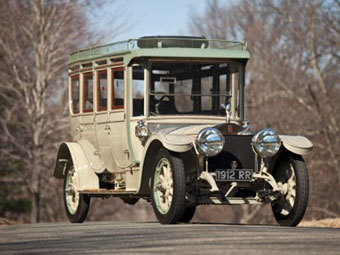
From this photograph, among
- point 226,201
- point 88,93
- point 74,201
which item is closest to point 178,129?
point 226,201

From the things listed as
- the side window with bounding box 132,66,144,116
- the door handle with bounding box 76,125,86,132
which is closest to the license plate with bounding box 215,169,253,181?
the side window with bounding box 132,66,144,116

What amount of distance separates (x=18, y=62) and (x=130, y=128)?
17.5 m

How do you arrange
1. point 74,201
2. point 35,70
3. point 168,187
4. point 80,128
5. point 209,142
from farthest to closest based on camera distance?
1. point 35,70
2. point 80,128
3. point 74,201
4. point 168,187
5. point 209,142

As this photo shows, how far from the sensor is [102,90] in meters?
16.9

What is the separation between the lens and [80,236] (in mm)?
12438

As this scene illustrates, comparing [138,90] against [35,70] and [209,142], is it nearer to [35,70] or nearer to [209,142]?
[209,142]

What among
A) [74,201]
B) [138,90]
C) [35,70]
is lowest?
[74,201]

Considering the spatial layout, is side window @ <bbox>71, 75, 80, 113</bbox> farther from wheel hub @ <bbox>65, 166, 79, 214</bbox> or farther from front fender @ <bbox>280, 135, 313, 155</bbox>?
front fender @ <bbox>280, 135, 313, 155</bbox>

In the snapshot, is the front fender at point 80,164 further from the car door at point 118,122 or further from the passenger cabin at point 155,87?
the car door at point 118,122

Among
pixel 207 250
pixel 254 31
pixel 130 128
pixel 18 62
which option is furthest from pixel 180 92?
pixel 254 31

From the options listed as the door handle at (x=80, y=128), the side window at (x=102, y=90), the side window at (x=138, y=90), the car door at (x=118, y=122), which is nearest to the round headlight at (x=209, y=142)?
the side window at (x=138, y=90)

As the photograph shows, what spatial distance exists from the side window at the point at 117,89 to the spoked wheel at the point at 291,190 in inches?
101

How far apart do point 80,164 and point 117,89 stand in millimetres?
1362

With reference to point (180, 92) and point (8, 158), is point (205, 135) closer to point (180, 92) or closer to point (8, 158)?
point (180, 92)
